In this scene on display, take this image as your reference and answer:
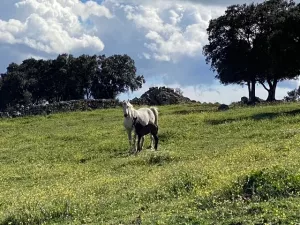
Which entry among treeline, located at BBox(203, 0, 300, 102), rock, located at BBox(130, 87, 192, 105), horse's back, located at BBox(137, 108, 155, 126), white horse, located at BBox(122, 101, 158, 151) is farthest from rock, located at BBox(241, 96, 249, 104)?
white horse, located at BBox(122, 101, 158, 151)

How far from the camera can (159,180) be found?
16250 millimetres

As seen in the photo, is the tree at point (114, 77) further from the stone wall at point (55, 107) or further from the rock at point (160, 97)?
the stone wall at point (55, 107)

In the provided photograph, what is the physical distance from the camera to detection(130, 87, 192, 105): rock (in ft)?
198

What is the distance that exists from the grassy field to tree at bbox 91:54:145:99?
41677 mm

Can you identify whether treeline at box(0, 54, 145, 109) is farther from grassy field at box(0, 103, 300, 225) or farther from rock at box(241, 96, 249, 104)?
grassy field at box(0, 103, 300, 225)

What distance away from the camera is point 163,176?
16844 mm

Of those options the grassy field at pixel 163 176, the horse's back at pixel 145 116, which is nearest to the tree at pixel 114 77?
the grassy field at pixel 163 176

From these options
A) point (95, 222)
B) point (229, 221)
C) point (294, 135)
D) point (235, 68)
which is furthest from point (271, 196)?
point (235, 68)

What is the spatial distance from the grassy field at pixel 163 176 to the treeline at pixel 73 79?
4126 cm

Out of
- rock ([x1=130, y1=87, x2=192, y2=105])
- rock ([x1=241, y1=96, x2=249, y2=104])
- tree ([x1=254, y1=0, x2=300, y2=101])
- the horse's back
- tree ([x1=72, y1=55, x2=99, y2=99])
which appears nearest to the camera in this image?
the horse's back

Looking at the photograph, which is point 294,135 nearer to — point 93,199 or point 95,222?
point 93,199

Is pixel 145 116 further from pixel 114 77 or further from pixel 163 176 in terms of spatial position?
pixel 114 77

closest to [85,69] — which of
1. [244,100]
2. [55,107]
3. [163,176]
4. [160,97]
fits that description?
[160,97]

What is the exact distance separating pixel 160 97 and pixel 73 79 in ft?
66.2
